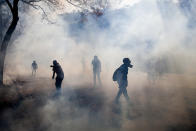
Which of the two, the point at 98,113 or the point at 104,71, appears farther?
the point at 104,71

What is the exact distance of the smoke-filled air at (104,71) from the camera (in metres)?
5.03

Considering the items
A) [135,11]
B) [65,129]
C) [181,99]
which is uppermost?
[135,11]

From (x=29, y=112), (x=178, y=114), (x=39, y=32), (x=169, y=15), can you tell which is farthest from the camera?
(x=39, y=32)

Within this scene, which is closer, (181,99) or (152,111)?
(152,111)

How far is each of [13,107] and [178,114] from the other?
4.99 meters

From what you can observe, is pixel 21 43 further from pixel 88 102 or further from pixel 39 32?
pixel 88 102

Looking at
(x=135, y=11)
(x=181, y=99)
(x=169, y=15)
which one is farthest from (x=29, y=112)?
(x=135, y=11)

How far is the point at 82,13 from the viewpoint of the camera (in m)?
9.20

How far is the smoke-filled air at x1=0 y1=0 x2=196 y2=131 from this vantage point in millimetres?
5029

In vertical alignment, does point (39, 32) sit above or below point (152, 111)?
above

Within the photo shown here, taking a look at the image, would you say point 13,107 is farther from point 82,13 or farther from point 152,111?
point 82,13

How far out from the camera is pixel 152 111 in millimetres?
5477

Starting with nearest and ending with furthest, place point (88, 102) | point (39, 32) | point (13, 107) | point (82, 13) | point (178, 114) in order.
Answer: point (178, 114) < point (13, 107) < point (88, 102) < point (82, 13) < point (39, 32)

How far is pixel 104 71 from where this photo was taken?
53.8 ft
